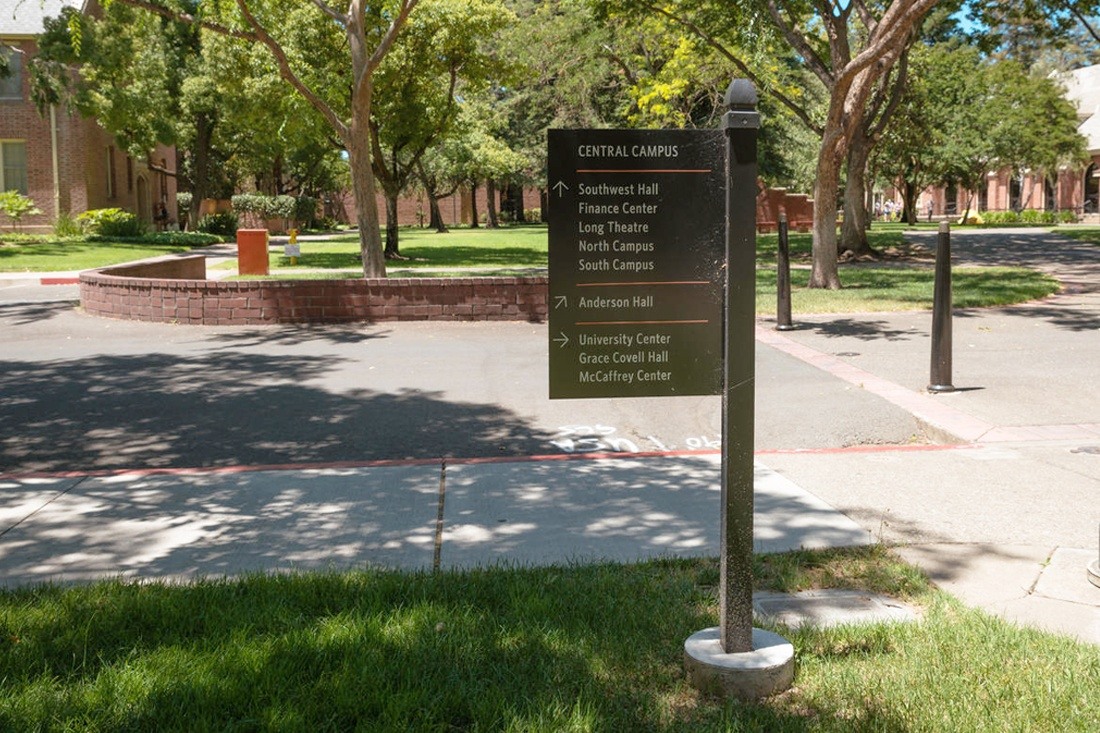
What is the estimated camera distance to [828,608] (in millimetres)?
4527

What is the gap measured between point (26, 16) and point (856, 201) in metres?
28.2

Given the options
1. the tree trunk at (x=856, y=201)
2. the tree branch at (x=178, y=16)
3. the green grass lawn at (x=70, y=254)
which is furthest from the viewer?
the tree trunk at (x=856, y=201)

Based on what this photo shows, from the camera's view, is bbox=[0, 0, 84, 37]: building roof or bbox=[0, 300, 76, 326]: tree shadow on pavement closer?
bbox=[0, 300, 76, 326]: tree shadow on pavement

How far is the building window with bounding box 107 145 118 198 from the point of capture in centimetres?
4144

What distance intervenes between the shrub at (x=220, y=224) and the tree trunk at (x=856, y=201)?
28.0m

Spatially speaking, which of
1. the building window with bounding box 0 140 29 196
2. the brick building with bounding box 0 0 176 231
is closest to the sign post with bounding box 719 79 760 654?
the brick building with bounding box 0 0 176 231

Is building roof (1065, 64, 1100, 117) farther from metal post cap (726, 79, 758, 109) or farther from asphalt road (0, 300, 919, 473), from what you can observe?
metal post cap (726, 79, 758, 109)

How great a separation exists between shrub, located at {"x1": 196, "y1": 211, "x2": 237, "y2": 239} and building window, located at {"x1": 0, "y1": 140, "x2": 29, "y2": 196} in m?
Answer: 9.06

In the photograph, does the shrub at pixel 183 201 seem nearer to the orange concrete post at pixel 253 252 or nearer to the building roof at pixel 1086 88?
the orange concrete post at pixel 253 252

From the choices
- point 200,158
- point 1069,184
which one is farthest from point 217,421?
point 1069,184

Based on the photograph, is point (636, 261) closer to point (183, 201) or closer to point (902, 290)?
point (902, 290)

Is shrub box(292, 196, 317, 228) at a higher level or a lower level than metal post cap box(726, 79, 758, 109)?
higher

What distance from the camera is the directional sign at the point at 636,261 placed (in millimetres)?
3684

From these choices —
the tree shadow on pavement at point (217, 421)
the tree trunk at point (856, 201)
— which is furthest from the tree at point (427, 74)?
the tree shadow on pavement at point (217, 421)
